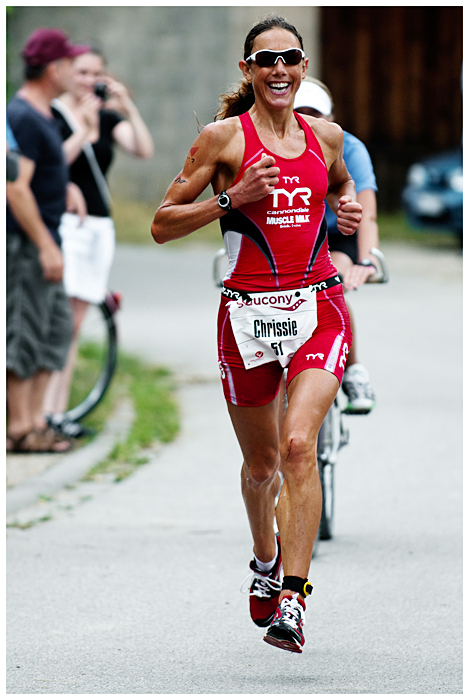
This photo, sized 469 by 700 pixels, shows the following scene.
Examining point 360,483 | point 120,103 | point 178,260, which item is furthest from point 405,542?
point 178,260

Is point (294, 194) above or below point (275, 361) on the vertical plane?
above

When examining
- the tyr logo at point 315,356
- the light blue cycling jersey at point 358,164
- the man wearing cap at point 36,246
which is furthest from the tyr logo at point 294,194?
the man wearing cap at point 36,246

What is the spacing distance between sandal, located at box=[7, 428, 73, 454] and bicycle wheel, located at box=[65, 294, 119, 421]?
38 cm

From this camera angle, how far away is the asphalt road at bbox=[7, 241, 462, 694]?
170 inches

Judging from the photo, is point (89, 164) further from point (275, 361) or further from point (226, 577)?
point (275, 361)

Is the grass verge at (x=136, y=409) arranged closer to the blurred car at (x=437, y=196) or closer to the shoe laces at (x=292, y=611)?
the shoe laces at (x=292, y=611)

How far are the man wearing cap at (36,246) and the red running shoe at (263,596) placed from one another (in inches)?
139

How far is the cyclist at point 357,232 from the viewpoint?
5570 millimetres

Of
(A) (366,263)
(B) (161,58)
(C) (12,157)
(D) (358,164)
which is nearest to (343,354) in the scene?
(A) (366,263)

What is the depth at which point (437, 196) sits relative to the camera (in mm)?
19969

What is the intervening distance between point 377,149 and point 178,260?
9.12m

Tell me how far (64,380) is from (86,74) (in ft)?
7.06

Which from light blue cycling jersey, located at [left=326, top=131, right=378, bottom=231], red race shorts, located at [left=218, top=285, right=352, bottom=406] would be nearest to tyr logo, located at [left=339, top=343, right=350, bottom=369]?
red race shorts, located at [left=218, top=285, right=352, bottom=406]

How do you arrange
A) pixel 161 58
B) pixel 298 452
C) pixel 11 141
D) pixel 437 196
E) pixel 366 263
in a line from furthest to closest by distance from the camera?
1. pixel 161 58
2. pixel 437 196
3. pixel 11 141
4. pixel 366 263
5. pixel 298 452
